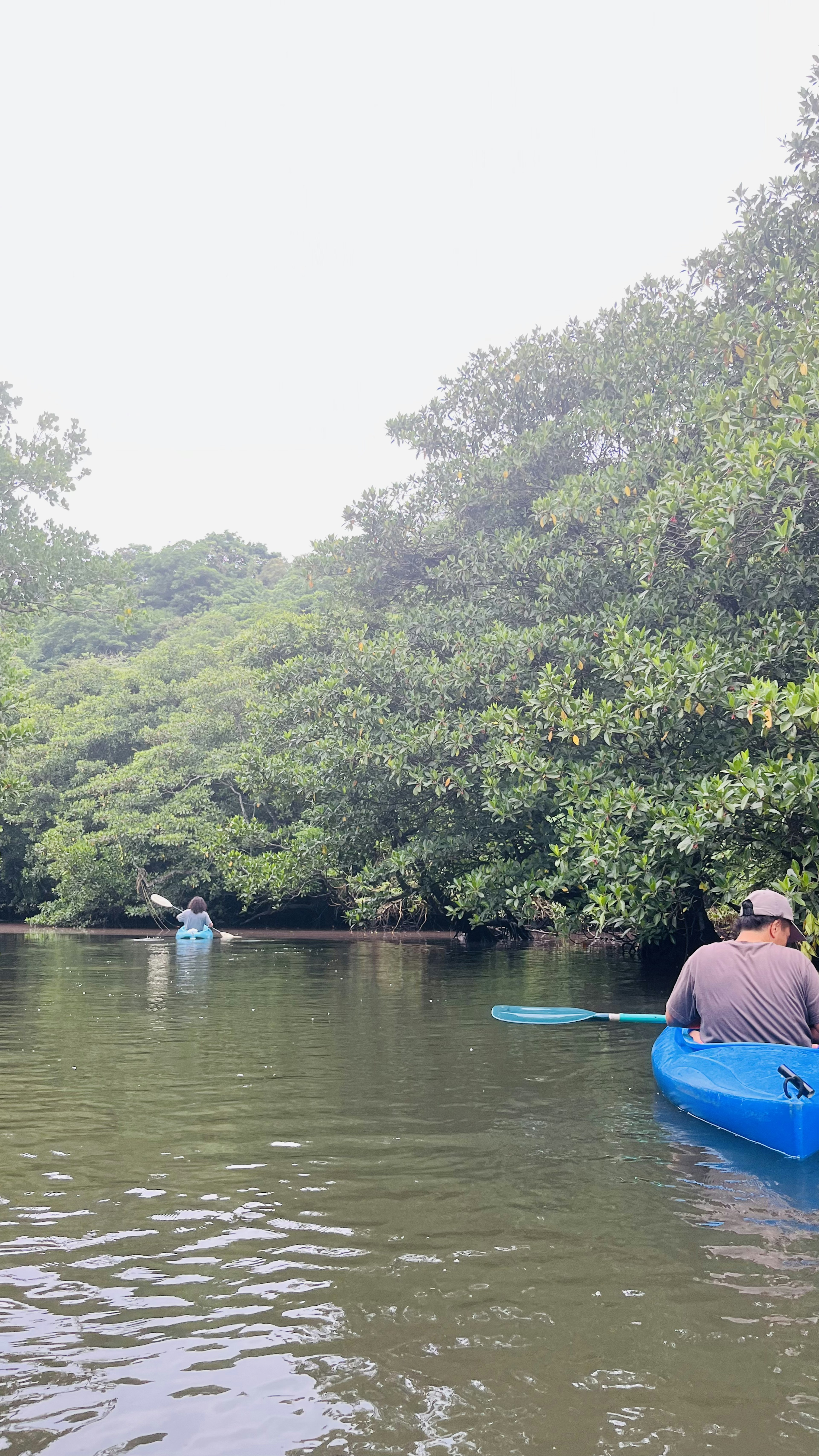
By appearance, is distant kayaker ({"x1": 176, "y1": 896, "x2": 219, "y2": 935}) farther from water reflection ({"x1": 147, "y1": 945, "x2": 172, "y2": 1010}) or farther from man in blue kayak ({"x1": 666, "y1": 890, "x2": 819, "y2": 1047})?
man in blue kayak ({"x1": 666, "y1": 890, "x2": 819, "y2": 1047})

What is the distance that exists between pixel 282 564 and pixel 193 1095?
48239 millimetres

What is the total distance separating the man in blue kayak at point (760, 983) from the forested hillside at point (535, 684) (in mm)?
3097

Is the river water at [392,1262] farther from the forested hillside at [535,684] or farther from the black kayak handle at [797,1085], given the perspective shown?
the forested hillside at [535,684]

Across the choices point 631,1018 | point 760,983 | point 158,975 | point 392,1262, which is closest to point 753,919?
point 760,983

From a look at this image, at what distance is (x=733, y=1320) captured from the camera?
3.14 metres

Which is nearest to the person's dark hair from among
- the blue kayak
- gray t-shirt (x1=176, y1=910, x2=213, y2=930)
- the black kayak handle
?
the blue kayak

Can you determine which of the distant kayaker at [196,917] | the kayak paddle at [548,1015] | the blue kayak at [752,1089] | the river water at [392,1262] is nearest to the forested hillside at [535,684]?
the distant kayaker at [196,917]

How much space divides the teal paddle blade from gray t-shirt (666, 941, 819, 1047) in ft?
8.77

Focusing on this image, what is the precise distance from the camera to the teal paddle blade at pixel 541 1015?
8789mm

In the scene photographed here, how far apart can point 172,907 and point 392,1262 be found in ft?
62.6

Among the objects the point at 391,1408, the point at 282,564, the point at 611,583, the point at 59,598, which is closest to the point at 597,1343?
the point at 391,1408

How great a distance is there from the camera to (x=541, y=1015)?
890 centimetres

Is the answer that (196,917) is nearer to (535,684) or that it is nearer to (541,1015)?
(535,684)

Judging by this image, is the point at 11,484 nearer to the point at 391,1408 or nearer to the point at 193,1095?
the point at 193,1095
